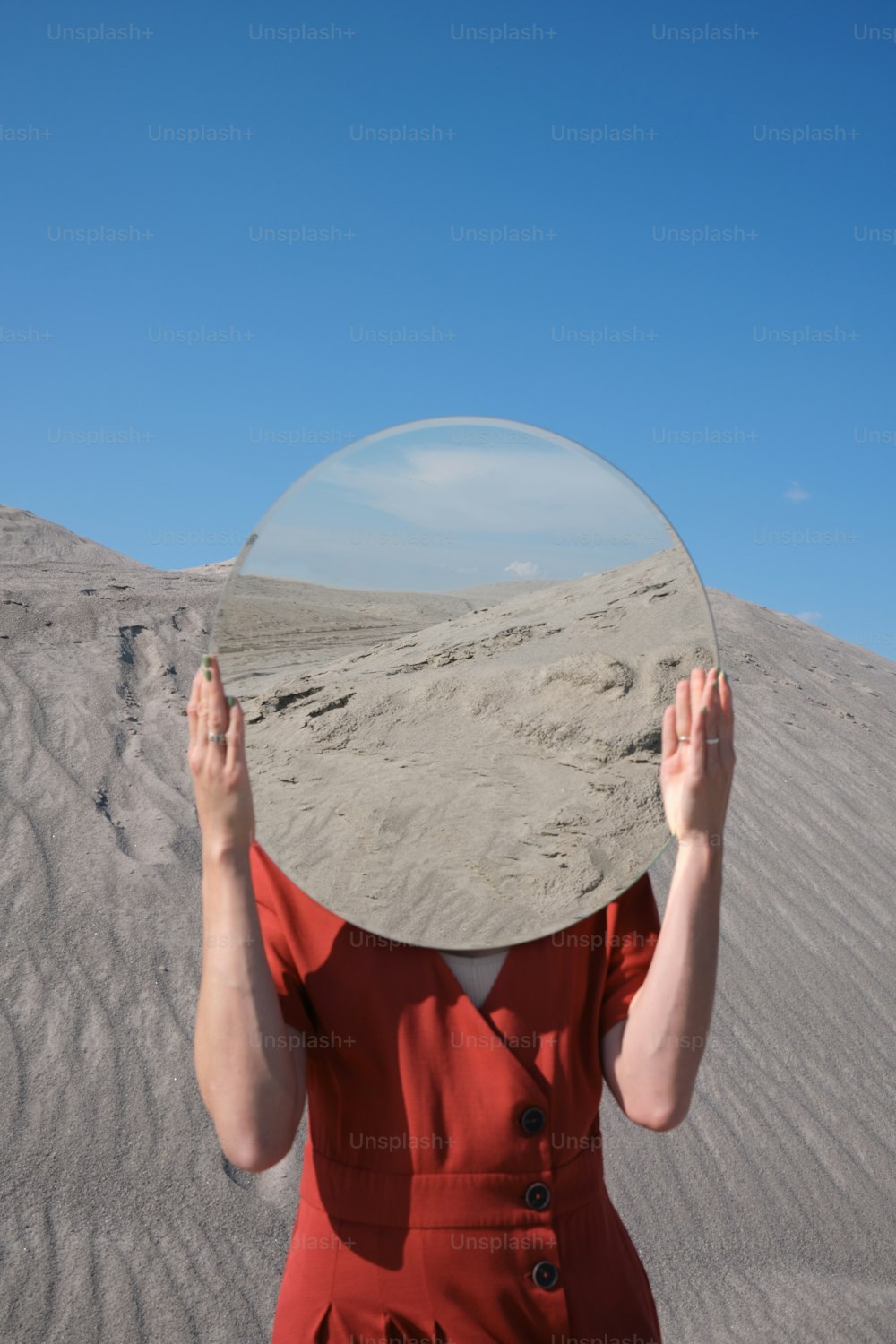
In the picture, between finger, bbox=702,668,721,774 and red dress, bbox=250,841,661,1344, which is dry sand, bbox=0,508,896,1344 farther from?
finger, bbox=702,668,721,774

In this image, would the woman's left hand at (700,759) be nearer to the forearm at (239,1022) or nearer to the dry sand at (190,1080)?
the forearm at (239,1022)

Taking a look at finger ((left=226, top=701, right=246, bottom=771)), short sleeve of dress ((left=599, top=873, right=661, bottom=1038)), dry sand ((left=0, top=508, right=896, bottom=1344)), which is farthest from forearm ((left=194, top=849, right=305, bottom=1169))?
dry sand ((left=0, top=508, right=896, bottom=1344))

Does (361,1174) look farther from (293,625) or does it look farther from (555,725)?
(293,625)

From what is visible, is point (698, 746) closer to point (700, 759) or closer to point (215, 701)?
point (700, 759)

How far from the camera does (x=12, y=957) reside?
500 cm

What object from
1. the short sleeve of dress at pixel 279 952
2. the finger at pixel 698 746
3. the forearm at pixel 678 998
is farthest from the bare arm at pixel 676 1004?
the short sleeve of dress at pixel 279 952

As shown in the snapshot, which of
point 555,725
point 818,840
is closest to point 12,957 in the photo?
point 555,725

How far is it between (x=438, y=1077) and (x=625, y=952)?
358 millimetres

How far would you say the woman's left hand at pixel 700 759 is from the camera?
1412 mm

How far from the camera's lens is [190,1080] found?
4715mm

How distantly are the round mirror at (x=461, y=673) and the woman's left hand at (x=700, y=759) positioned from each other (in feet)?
0.12

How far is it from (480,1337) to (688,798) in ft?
2.72

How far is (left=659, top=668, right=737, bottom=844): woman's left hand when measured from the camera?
1.41m

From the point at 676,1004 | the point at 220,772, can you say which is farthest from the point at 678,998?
the point at 220,772
